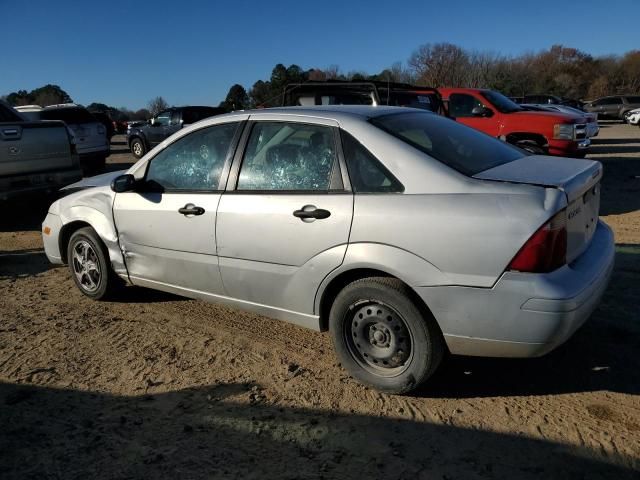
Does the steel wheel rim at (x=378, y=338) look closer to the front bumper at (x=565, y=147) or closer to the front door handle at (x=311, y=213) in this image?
the front door handle at (x=311, y=213)

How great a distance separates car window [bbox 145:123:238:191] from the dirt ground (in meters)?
1.18

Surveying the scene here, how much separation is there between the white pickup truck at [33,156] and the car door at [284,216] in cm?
515

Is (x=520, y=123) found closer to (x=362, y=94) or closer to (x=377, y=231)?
(x=362, y=94)

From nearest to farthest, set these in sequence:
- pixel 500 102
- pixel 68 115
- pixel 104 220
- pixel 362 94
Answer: pixel 104 220, pixel 362 94, pixel 500 102, pixel 68 115

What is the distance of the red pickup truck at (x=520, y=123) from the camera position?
34.7 ft

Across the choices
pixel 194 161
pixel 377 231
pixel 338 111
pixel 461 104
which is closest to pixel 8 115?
pixel 194 161

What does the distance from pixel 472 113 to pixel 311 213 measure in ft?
30.7

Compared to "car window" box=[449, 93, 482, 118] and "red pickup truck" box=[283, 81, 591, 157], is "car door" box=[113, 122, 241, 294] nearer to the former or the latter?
"red pickup truck" box=[283, 81, 591, 157]

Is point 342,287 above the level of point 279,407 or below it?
above

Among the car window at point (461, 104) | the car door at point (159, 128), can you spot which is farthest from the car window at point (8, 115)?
the car door at point (159, 128)

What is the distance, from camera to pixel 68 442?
286 cm

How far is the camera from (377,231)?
299 cm

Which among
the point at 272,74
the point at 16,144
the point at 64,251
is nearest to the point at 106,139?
the point at 16,144

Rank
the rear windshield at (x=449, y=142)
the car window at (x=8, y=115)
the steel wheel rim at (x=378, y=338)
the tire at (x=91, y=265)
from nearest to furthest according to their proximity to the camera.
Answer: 1. the steel wheel rim at (x=378, y=338)
2. the rear windshield at (x=449, y=142)
3. the tire at (x=91, y=265)
4. the car window at (x=8, y=115)
